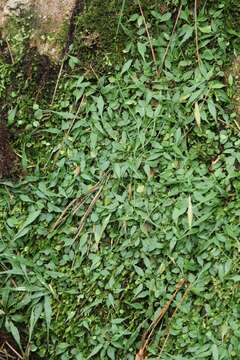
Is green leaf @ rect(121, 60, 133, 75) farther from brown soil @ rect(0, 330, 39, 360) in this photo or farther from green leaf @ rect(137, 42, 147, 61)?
brown soil @ rect(0, 330, 39, 360)

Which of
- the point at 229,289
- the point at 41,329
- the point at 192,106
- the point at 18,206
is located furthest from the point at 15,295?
the point at 192,106

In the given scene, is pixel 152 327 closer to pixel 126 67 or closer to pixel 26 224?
pixel 26 224

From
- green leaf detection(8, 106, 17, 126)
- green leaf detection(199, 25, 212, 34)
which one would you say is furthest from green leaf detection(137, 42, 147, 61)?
green leaf detection(8, 106, 17, 126)

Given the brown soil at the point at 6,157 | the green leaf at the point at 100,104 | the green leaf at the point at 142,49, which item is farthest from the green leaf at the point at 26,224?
the green leaf at the point at 142,49

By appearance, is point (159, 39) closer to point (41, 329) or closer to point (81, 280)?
point (81, 280)

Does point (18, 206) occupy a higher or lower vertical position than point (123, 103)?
lower

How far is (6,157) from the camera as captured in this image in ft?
12.3

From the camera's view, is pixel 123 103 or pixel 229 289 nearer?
pixel 229 289

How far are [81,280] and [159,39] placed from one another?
140cm

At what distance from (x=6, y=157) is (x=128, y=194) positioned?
0.75m

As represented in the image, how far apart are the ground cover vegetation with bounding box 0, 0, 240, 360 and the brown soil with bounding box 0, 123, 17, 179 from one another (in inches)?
0.5

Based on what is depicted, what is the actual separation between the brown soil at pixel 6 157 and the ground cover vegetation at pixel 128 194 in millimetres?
13

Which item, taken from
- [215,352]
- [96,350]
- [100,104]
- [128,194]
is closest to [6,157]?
[100,104]

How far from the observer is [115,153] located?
360 centimetres
